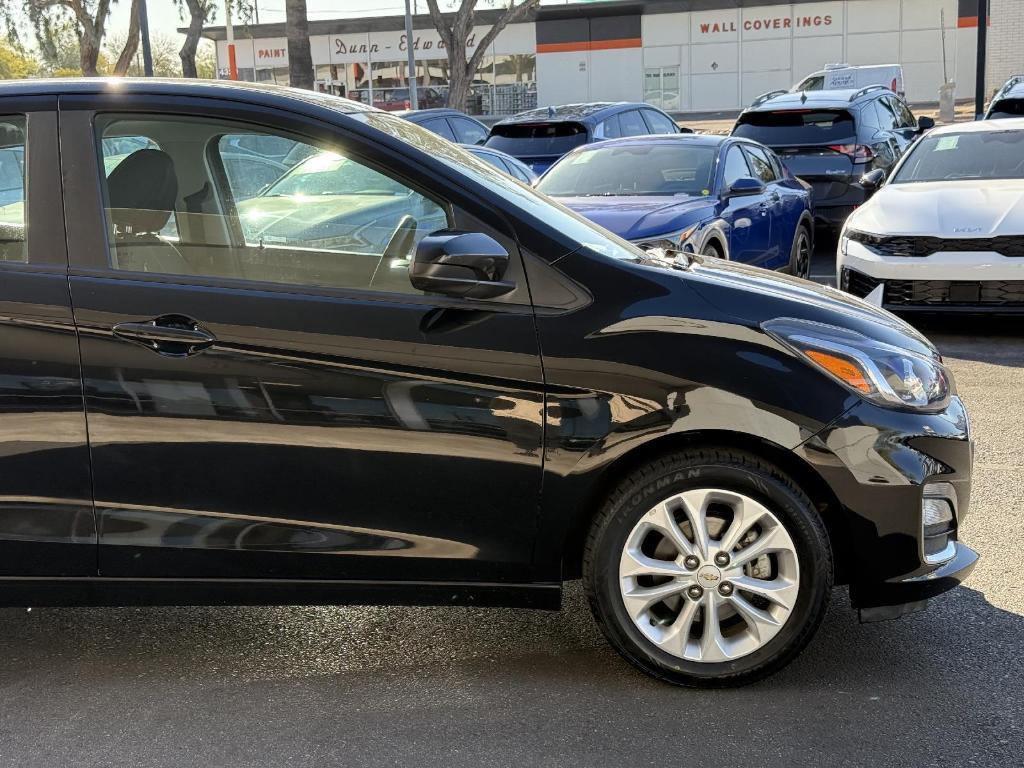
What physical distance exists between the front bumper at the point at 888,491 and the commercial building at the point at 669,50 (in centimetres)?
Result: 4529

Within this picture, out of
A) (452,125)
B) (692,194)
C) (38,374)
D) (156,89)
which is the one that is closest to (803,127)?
(692,194)

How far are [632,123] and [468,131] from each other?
220 centimetres

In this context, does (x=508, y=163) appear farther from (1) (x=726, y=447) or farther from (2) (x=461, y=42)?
(2) (x=461, y=42)

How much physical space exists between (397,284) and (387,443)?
0.46 metres

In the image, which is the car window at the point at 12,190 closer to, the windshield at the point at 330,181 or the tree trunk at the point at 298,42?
the windshield at the point at 330,181

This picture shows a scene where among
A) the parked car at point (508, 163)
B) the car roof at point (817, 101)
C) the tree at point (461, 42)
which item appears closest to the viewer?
the parked car at point (508, 163)

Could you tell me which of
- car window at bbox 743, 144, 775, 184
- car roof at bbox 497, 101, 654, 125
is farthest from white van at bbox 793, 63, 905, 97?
car window at bbox 743, 144, 775, 184

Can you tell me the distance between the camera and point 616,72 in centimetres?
5025

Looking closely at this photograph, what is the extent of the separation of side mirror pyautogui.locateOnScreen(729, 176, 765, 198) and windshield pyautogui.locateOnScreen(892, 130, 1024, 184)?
1.16m

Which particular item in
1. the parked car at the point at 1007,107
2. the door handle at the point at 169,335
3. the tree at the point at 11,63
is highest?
the tree at the point at 11,63

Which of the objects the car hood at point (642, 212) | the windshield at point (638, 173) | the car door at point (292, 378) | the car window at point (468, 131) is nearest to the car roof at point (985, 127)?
the windshield at point (638, 173)

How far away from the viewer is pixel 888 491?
3.39m

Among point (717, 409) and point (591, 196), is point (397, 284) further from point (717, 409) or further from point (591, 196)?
point (591, 196)

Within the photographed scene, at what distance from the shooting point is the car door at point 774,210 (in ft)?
32.9
